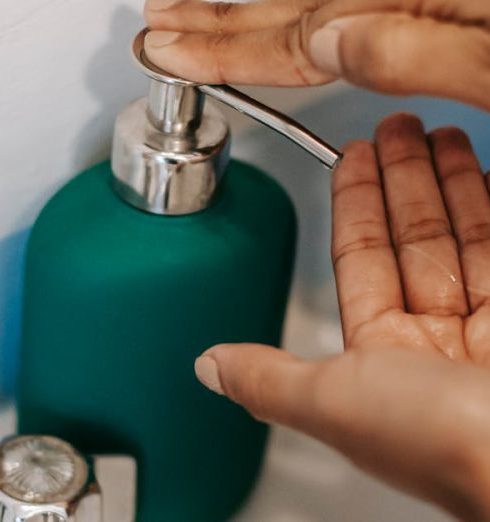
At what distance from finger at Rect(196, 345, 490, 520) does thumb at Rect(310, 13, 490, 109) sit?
0.10 metres

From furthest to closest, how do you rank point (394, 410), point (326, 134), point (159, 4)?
1. point (326, 134)
2. point (159, 4)
3. point (394, 410)

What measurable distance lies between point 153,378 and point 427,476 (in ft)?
0.58

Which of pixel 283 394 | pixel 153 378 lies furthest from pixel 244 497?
pixel 283 394

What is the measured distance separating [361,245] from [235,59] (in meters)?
0.10

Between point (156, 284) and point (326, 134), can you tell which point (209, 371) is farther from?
point (326, 134)

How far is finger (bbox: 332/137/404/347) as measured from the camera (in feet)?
1.42

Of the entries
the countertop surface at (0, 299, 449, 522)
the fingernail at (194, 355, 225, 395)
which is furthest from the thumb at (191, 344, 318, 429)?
the countertop surface at (0, 299, 449, 522)

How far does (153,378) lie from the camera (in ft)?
1.58

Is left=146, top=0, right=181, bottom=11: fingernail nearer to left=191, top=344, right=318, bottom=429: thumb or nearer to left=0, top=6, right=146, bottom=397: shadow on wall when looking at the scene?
left=0, top=6, right=146, bottom=397: shadow on wall

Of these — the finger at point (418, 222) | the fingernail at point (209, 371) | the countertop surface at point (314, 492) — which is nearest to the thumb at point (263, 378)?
the fingernail at point (209, 371)

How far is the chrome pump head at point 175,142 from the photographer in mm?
443

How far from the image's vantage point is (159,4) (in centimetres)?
44

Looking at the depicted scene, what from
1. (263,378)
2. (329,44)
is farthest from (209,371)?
(329,44)

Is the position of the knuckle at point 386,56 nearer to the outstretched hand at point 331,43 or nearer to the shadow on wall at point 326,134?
the outstretched hand at point 331,43
